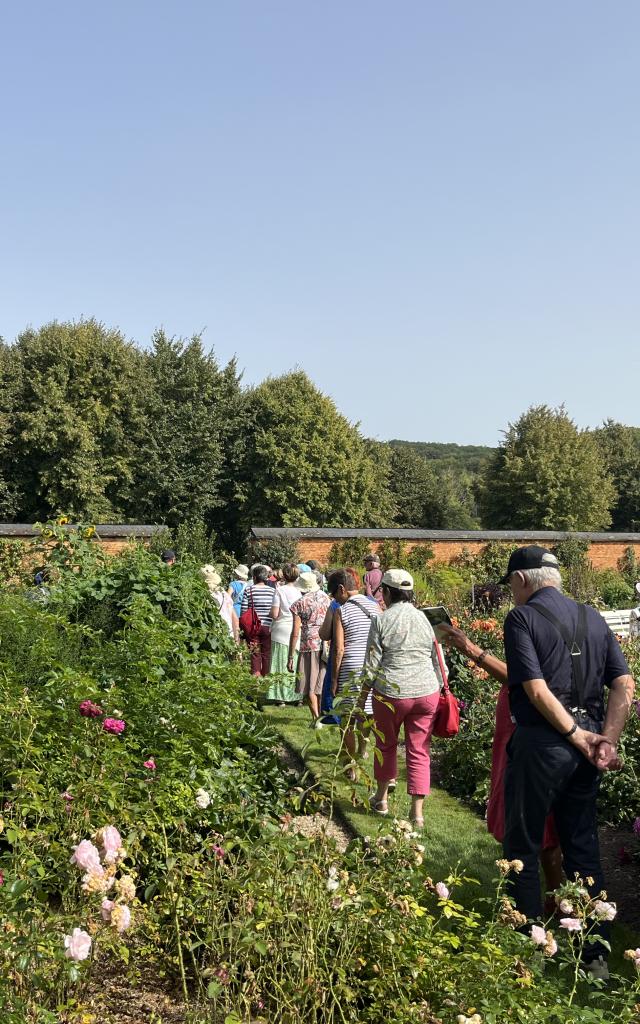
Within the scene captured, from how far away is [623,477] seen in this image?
52844 mm

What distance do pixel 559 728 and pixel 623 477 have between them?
5235 cm

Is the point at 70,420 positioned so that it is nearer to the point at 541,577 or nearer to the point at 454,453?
the point at 541,577

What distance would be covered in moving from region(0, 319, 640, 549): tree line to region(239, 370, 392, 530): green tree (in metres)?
0.06

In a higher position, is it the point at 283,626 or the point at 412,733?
the point at 283,626

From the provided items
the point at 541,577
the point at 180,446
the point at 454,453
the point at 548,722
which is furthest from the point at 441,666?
the point at 454,453

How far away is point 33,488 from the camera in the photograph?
32.8 meters

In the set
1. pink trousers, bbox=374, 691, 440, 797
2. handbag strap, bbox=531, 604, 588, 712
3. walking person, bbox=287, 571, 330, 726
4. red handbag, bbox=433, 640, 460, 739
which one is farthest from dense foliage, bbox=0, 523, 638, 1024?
walking person, bbox=287, 571, 330, 726

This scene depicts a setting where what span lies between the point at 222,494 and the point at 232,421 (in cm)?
316

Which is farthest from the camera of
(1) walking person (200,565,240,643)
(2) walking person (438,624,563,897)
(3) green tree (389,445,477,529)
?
(3) green tree (389,445,477,529)

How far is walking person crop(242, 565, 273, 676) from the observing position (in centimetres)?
927

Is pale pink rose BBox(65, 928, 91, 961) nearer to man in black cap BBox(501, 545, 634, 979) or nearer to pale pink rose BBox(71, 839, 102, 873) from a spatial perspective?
pale pink rose BBox(71, 839, 102, 873)

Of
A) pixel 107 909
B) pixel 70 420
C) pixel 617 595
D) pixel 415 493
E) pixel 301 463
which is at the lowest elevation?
pixel 617 595

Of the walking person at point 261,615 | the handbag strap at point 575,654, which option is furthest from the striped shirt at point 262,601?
the handbag strap at point 575,654

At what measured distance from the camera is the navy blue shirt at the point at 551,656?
361 centimetres
